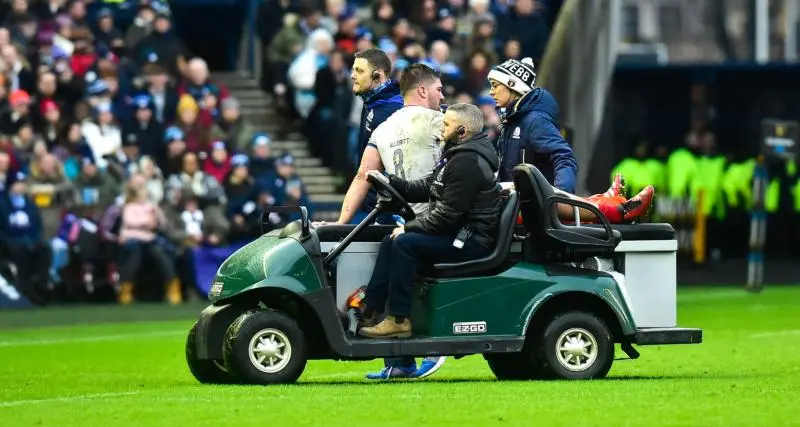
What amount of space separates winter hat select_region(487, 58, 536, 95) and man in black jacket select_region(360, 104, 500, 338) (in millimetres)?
665

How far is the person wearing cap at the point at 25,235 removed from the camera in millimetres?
25500

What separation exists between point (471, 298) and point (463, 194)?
0.71 metres

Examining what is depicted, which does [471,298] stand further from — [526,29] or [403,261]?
[526,29]

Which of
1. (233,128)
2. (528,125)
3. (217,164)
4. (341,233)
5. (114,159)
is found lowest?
(217,164)

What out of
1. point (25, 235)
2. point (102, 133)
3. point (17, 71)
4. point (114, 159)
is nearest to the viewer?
point (25, 235)

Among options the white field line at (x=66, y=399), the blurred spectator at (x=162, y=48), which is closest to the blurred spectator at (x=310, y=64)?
the blurred spectator at (x=162, y=48)

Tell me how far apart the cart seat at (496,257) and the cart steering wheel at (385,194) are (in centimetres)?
48

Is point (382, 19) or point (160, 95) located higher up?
point (382, 19)

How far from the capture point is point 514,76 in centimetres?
1516

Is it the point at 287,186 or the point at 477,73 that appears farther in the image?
the point at 477,73

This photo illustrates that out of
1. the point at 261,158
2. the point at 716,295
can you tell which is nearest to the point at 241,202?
the point at 261,158

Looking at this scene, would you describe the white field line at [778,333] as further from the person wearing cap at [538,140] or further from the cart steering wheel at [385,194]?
the cart steering wheel at [385,194]

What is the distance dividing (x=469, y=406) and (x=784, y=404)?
1.87m

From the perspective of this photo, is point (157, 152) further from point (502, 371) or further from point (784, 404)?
point (784, 404)
